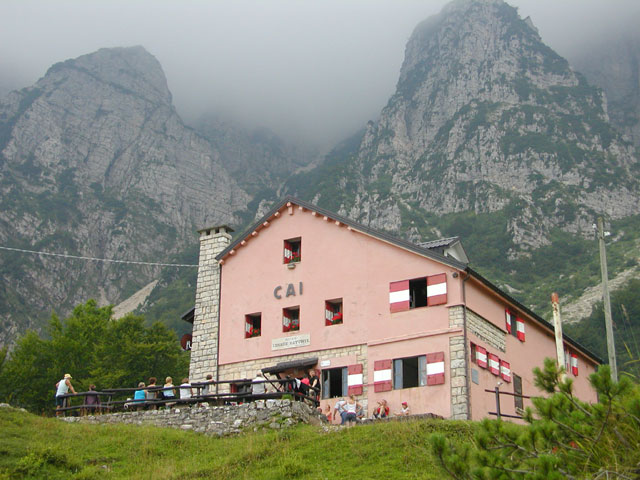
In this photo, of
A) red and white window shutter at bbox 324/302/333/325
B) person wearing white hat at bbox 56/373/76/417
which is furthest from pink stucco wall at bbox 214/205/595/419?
person wearing white hat at bbox 56/373/76/417

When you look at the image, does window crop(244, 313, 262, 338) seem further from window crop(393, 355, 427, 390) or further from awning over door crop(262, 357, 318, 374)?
window crop(393, 355, 427, 390)

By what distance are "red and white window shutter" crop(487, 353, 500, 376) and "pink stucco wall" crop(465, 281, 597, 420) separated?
0.62ft

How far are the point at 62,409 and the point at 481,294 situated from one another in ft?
53.7

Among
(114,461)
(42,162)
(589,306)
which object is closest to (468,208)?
(589,306)

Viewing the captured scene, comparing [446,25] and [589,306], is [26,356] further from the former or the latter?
[446,25]

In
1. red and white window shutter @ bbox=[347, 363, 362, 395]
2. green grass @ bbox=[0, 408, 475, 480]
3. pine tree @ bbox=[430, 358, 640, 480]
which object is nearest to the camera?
pine tree @ bbox=[430, 358, 640, 480]

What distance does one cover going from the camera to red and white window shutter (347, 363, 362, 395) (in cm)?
3238

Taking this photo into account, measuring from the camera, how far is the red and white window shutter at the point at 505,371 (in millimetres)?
33691

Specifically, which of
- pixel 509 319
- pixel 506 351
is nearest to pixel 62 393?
pixel 506 351

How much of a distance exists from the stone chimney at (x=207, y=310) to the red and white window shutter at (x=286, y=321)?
3.37m

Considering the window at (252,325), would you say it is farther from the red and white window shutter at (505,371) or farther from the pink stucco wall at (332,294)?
the red and white window shutter at (505,371)

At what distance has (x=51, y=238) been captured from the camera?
545 feet

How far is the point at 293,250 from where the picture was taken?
3709 centimetres

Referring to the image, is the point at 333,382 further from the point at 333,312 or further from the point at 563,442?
the point at 563,442
